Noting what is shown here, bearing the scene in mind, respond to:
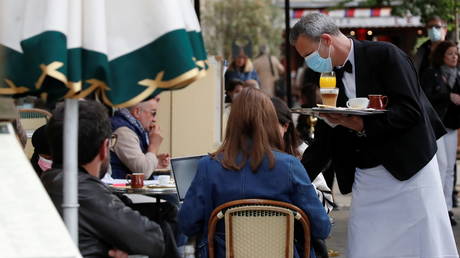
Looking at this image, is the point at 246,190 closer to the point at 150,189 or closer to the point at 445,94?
the point at 150,189

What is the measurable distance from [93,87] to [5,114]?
469 millimetres

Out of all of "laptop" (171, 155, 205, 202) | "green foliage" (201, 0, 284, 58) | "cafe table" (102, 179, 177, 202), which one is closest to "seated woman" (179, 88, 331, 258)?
"laptop" (171, 155, 205, 202)

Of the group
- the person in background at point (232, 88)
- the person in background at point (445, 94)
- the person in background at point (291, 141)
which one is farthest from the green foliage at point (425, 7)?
the person in background at point (291, 141)

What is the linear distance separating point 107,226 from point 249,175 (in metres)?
1.23

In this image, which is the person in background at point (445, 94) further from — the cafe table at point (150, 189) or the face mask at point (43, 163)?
the face mask at point (43, 163)

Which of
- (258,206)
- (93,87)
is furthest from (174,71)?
(258,206)

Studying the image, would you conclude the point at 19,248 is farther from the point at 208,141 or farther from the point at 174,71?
the point at 208,141

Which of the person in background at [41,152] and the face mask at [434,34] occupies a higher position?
the face mask at [434,34]

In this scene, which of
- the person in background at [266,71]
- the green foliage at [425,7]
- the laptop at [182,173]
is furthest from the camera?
the person in background at [266,71]

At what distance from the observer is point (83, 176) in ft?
14.0

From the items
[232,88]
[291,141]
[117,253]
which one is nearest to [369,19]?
[232,88]

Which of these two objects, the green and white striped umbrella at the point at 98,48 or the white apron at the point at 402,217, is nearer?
the green and white striped umbrella at the point at 98,48

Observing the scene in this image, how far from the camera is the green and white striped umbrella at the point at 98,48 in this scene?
11.8ft

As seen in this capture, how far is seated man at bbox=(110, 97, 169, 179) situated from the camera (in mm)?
8008
